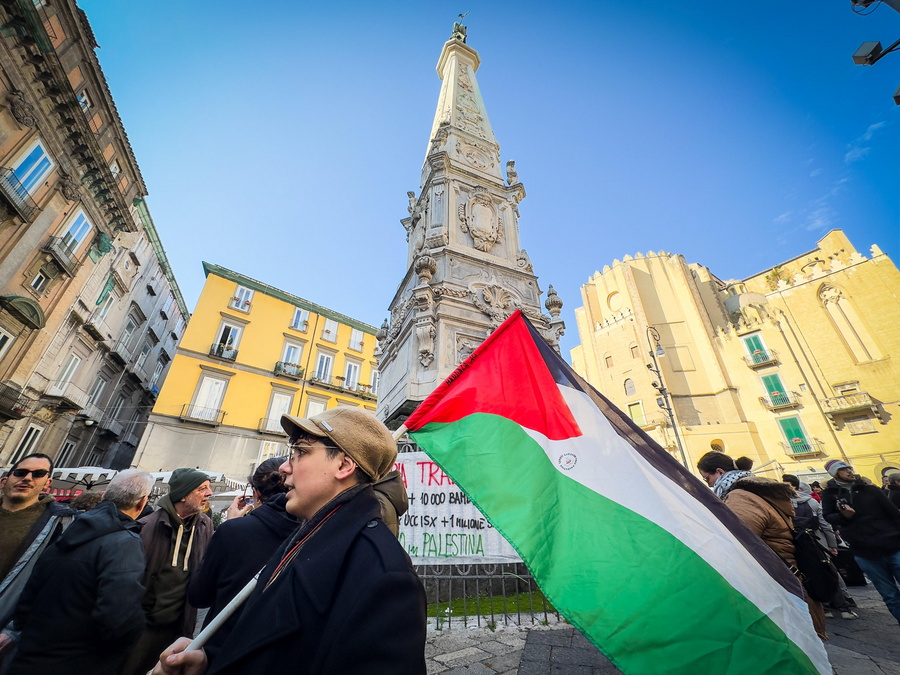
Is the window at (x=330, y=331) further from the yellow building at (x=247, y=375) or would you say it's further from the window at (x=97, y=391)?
the window at (x=97, y=391)

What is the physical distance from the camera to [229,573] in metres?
1.72

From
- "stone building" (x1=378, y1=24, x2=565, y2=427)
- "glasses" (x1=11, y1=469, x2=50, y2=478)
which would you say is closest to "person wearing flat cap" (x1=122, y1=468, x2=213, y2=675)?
"glasses" (x1=11, y1=469, x2=50, y2=478)

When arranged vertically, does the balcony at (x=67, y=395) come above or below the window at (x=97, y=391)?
below

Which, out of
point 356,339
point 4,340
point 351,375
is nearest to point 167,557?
point 4,340

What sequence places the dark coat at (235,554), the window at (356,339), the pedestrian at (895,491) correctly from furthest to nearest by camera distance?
the window at (356,339), the pedestrian at (895,491), the dark coat at (235,554)

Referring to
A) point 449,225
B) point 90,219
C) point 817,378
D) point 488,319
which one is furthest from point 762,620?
point 817,378

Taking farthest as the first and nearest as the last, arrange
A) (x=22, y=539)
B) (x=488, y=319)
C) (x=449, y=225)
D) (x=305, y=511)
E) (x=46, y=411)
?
(x=46, y=411)
(x=449, y=225)
(x=488, y=319)
(x=22, y=539)
(x=305, y=511)

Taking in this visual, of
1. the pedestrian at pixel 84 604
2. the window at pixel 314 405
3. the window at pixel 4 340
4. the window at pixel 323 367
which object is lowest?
the pedestrian at pixel 84 604

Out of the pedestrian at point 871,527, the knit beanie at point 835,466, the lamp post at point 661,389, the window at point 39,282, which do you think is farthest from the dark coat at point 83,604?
the window at point 39,282

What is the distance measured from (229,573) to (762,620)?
2365 mm

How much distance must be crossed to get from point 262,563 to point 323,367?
75.6 feet

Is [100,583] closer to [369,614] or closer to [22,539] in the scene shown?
[22,539]

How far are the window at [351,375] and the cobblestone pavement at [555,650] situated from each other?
69.0ft

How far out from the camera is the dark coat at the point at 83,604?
6.12ft
